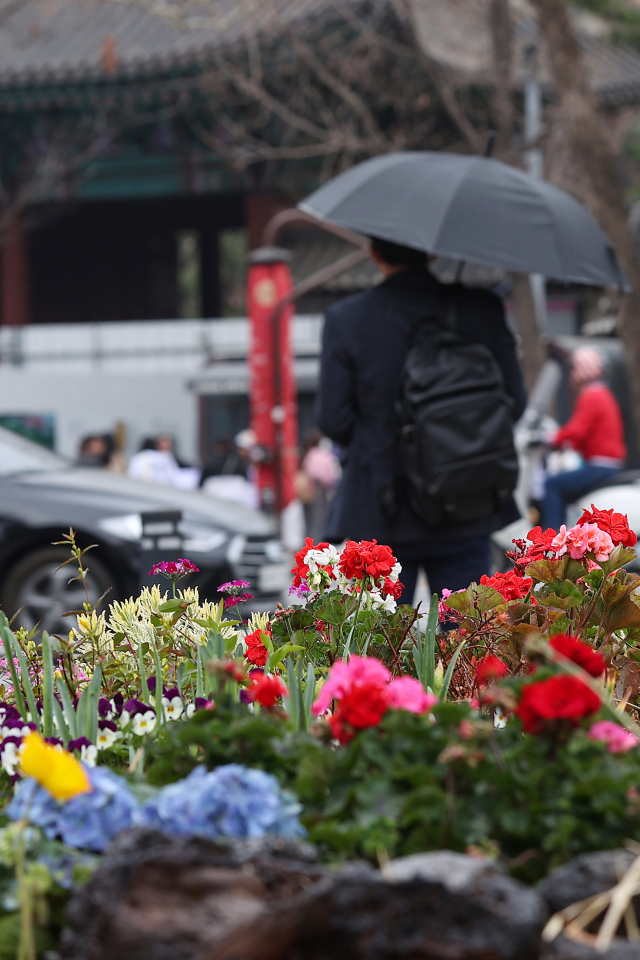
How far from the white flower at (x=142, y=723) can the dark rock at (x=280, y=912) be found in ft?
1.56

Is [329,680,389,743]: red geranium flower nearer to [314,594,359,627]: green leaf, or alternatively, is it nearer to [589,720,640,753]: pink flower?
[589,720,640,753]: pink flower

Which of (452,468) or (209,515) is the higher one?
(452,468)

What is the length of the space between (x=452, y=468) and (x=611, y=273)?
1.26 meters

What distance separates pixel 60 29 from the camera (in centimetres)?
1680

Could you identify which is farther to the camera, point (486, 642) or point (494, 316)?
point (494, 316)

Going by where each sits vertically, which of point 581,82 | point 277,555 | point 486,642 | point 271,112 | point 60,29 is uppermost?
point 60,29

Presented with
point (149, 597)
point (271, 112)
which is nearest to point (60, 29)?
point (271, 112)

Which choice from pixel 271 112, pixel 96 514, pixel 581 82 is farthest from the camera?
pixel 271 112

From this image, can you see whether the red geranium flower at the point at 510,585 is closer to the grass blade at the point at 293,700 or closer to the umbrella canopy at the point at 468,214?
the grass blade at the point at 293,700

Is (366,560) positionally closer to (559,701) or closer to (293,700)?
(293,700)

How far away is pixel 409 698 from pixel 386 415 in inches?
73.0

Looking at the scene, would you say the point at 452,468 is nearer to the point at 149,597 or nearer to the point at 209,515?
the point at 149,597

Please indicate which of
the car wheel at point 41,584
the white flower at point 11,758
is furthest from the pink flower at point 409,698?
the car wheel at point 41,584

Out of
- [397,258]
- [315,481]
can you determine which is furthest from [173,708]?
[315,481]
